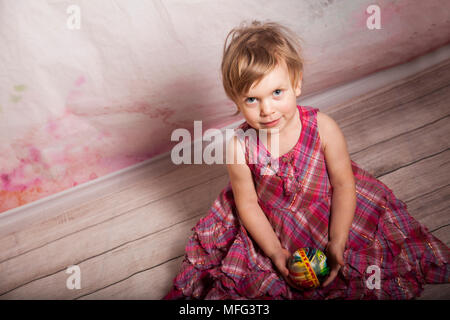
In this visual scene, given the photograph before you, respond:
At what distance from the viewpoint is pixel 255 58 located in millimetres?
804

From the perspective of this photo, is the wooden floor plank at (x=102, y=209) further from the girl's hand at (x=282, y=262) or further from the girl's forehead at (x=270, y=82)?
the girl's forehead at (x=270, y=82)

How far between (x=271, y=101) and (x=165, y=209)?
0.79 m

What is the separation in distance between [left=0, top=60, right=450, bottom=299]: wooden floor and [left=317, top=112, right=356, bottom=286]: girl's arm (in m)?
0.32

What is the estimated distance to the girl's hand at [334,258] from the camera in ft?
2.96

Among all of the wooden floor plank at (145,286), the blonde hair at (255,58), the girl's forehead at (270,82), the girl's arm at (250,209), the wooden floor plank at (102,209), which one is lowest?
the wooden floor plank at (145,286)

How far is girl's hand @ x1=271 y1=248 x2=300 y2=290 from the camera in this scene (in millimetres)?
921

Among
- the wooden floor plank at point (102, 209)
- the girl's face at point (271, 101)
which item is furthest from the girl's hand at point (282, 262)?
the wooden floor plank at point (102, 209)

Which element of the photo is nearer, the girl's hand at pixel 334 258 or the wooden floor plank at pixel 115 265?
the girl's hand at pixel 334 258

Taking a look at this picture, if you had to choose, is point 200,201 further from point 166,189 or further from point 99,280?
point 99,280

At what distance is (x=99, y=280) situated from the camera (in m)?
1.27

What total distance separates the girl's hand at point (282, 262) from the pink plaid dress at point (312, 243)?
2 centimetres

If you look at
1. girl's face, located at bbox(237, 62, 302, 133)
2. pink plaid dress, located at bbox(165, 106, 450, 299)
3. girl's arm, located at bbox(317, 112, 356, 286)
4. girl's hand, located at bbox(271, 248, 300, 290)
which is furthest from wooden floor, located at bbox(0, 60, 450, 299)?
girl's face, located at bbox(237, 62, 302, 133)

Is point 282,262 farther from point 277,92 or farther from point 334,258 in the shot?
point 277,92
